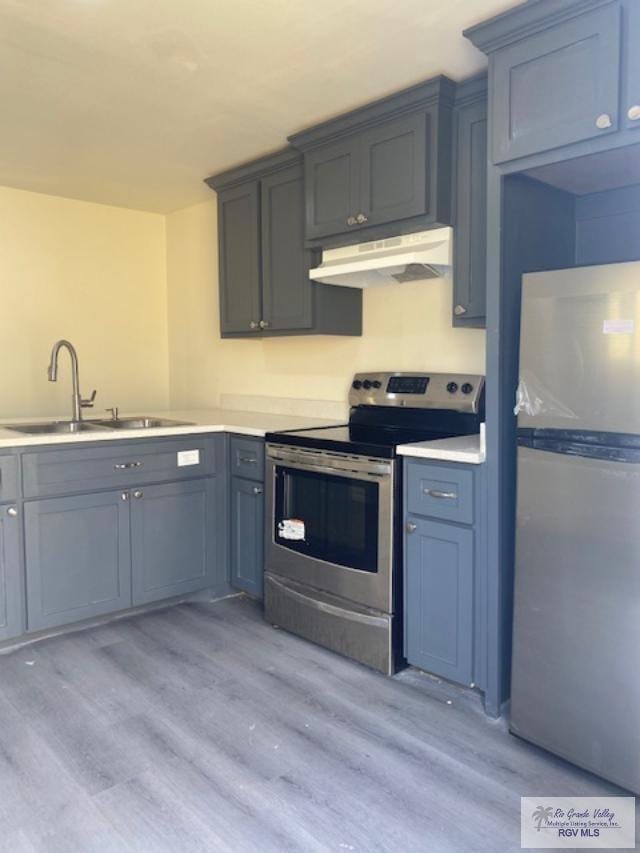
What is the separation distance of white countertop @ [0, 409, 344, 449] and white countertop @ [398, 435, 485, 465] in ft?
2.67

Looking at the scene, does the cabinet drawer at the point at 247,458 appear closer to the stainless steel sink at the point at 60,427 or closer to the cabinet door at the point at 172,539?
the cabinet door at the point at 172,539

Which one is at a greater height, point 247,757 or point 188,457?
point 188,457

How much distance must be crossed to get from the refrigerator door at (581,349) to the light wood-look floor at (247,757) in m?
1.07

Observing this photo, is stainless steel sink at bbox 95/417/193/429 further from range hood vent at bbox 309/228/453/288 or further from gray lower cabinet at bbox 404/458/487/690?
gray lower cabinet at bbox 404/458/487/690

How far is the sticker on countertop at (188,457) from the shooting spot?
308 centimetres

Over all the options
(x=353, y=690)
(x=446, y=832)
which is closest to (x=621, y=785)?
(x=446, y=832)

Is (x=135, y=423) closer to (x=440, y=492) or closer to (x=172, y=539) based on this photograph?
(x=172, y=539)

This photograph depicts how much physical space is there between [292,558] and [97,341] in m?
2.20

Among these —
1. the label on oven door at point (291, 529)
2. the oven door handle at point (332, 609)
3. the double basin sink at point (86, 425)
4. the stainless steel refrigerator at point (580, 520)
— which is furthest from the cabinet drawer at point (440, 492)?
the double basin sink at point (86, 425)

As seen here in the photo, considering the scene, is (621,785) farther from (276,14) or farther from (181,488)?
(276,14)

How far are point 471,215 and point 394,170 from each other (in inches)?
15.2

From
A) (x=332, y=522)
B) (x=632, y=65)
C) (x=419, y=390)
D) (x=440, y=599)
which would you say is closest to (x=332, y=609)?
(x=332, y=522)

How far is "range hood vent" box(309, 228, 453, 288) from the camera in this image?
8.21 feet

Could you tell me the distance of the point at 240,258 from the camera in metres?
3.55
